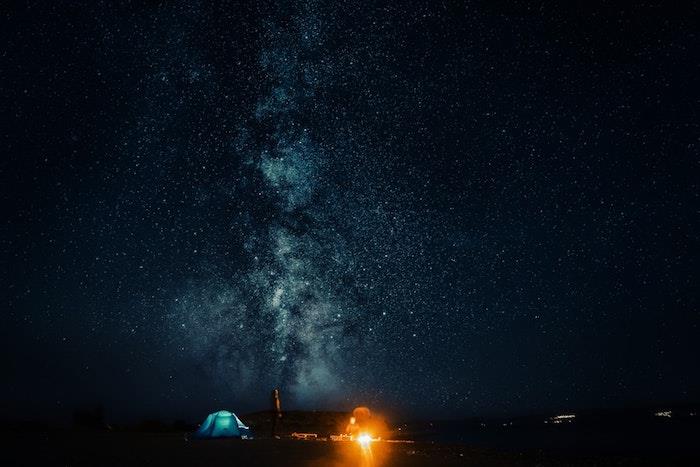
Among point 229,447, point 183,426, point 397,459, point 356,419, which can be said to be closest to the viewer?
point 397,459

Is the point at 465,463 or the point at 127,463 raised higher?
the point at 127,463

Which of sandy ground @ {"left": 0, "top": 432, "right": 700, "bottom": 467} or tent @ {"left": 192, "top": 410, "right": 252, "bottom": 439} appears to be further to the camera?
tent @ {"left": 192, "top": 410, "right": 252, "bottom": 439}

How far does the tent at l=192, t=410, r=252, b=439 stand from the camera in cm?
2284

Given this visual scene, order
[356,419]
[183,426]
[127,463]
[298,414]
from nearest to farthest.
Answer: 1. [127,463]
2. [356,419]
3. [183,426]
4. [298,414]

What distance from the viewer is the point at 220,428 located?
76.3ft

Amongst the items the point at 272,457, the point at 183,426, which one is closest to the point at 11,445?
the point at 272,457

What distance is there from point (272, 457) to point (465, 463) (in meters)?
5.09

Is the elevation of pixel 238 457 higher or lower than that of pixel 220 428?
lower

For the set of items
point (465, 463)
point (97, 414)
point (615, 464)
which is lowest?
point (615, 464)

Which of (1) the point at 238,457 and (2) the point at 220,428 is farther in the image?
(2) the point at 220,428

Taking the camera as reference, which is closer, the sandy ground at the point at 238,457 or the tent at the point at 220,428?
the sandy ground at the point at 238,457

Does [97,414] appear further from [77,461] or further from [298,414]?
[298,414]

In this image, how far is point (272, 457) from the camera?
12.1 metres

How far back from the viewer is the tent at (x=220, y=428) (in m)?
22.8
